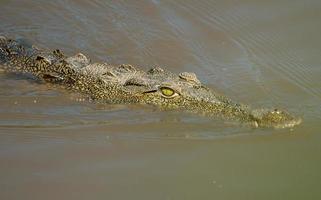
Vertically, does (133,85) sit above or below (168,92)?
above

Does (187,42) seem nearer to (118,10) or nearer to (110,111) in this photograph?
(118,10)

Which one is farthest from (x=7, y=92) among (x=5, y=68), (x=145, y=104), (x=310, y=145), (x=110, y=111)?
(x=310, y=145)

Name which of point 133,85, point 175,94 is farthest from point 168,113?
point 133,85

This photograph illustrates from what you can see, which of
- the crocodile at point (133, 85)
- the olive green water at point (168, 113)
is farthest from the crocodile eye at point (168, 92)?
the olive green water at point (168, 113)

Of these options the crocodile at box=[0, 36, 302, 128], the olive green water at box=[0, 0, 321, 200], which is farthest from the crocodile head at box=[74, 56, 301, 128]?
the olive green water at box=[0, 0, 321, 200]

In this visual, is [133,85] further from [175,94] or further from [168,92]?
[175,94]

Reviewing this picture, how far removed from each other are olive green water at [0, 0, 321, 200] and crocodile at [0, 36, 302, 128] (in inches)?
6.2

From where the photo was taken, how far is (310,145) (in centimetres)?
709

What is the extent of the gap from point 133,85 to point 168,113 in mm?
809

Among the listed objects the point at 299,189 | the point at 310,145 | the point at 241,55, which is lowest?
the point at 299,189

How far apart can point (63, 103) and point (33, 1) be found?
3.96 m

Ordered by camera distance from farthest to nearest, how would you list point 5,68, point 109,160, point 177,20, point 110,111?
point 177,20 < point 5,68 < point 110,111 < point 109,160

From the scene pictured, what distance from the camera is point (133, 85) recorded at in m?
8.30

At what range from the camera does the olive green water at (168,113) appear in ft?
20.8
